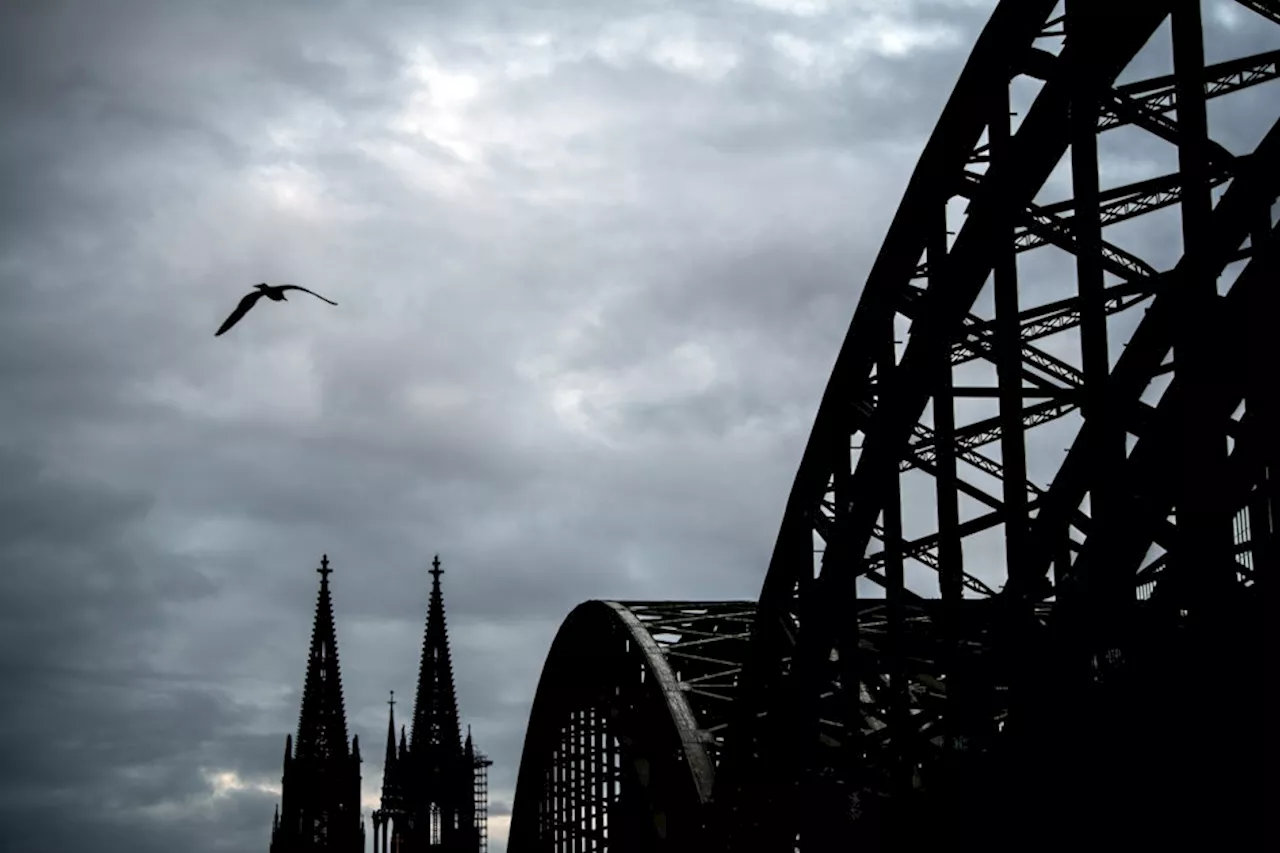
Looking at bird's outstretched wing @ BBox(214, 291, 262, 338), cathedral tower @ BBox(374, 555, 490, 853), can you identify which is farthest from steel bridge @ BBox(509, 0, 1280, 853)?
cathedral tower @ BBox(374, 555, 490, 853)

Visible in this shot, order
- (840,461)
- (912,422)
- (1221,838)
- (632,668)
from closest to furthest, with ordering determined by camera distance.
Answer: (1221,838)
(912,422)
(840,461)
(632,668)

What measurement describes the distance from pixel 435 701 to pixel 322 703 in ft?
26.6

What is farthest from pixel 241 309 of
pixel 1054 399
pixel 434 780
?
pixel 434 780

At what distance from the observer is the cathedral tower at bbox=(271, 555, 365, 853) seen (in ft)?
374

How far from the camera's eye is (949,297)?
2241 centimetres

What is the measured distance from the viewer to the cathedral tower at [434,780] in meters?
111

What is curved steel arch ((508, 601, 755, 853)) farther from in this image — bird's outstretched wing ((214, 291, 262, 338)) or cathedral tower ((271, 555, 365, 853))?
cathedral tower ((271, 555, 365, 853))

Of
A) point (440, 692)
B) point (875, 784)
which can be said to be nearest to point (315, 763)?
point (440, 692)

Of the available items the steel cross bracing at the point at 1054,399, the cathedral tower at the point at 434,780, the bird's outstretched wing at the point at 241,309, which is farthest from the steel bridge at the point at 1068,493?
the cathedral tower at the point at 434,780

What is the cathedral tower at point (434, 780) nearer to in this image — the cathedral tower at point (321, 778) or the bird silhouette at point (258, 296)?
the cathedral tower at point (321, 778)

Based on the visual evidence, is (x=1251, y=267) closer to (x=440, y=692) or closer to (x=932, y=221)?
(x=932, y=221)

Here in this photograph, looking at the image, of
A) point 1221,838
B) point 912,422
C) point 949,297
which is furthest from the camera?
point 912,422

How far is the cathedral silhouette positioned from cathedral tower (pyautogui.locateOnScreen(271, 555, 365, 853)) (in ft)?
0.19

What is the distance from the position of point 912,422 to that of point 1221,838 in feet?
21.8
